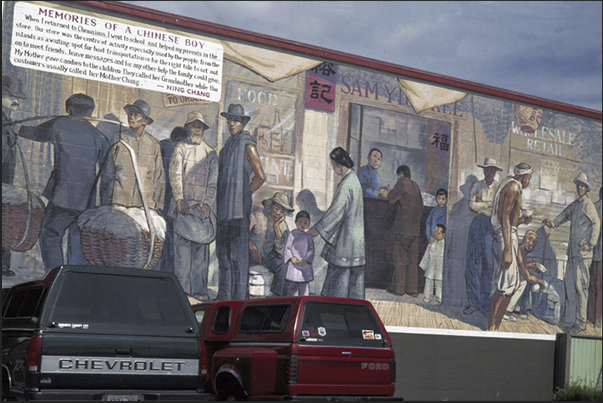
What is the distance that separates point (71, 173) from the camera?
566 inches

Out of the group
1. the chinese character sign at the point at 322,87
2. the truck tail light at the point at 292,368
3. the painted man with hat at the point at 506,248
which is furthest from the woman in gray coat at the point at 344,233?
the truck tail light at the point at 292,368

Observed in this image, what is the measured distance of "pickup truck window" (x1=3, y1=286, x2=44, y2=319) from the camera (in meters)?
7.98

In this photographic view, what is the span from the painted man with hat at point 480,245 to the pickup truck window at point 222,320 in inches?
371

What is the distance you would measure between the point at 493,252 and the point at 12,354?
14.1m

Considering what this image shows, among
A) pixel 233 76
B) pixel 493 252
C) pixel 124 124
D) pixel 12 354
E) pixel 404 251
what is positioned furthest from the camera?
pixel 493 252

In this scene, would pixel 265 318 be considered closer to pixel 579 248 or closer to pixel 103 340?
pixel 103 340

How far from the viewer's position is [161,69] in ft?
51.2

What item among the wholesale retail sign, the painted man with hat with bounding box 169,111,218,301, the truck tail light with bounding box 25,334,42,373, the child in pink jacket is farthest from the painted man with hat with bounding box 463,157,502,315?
the truck tail light with bounding box 25,334,42,373

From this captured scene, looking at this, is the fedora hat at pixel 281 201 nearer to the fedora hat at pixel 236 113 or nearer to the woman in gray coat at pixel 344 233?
the woman in gray coat at pixel 344 233

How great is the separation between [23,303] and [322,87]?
1034 centimetres

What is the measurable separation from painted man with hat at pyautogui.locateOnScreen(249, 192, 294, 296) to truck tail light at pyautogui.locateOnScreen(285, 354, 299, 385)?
698 centimetres

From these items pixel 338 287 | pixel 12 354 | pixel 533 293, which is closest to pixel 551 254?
pixel 533 293

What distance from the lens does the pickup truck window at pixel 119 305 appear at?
25.1 feet

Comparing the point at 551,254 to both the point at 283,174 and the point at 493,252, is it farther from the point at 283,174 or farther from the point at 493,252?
the point at 283,174
